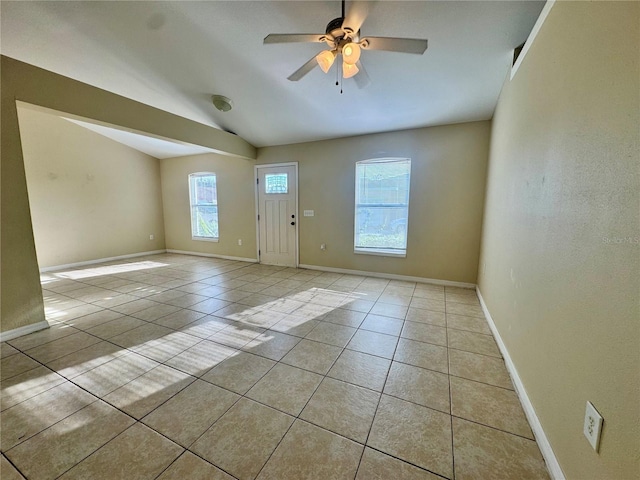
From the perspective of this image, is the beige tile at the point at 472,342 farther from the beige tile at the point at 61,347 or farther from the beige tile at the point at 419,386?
the beige tile at the point at 61,347

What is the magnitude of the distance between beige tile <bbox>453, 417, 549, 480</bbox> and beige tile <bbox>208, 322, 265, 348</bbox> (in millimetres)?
1729

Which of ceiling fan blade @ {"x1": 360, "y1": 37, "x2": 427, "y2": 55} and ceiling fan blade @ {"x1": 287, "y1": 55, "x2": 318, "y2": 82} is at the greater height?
ceiling fan blade @ {"x1": 287, "y1": 55, "x2": 318, "y2": 82}

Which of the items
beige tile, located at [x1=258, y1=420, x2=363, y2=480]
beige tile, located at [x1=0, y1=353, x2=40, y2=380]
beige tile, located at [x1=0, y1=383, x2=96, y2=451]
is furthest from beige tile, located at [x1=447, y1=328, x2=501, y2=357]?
beige tile, located at [x1=0, y1=353, x2=40, y2=380]

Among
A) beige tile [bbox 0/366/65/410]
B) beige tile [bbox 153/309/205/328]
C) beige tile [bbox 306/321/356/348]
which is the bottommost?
beige tile [bbox 0/366/65/410]

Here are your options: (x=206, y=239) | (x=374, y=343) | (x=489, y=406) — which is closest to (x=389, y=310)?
(x=374, y=343)

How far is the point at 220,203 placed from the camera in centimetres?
582

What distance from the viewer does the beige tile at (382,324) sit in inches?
98.8

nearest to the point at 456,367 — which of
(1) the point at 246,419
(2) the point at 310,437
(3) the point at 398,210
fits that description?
(2) the point at 310,437

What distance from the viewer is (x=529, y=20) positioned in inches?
73.8

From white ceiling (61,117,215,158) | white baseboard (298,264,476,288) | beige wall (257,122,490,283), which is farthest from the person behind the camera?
white ceiling (61,117,215,158)

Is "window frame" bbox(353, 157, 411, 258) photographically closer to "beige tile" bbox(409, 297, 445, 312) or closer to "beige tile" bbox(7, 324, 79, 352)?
"beige tile" bbox(409, 297, 445, 312)

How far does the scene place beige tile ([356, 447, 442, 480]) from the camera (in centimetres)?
114

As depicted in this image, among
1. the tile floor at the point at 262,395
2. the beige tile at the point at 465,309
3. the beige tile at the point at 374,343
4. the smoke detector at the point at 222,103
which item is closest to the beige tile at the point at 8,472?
the tile floor at the point at 262,395

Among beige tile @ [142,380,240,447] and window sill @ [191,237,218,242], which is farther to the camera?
window sill @ [191,237,218,242]
